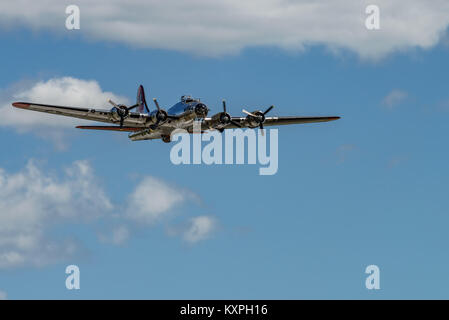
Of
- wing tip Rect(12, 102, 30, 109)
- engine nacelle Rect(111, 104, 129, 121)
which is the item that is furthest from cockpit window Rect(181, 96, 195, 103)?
wing tip Rect(12, 102, 30, 109)

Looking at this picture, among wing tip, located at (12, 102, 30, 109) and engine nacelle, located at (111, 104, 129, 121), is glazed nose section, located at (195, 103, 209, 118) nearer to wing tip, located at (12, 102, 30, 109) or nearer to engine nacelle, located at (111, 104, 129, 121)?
engine nacelle, located at (111, 104, 129, 121)

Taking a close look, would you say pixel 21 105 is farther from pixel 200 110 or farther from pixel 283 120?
pixel 283 120

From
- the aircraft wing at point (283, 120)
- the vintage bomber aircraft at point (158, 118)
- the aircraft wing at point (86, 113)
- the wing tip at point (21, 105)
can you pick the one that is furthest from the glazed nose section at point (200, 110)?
the wing tip at point (21, 105)

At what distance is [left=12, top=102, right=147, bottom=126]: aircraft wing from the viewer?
91750 mm

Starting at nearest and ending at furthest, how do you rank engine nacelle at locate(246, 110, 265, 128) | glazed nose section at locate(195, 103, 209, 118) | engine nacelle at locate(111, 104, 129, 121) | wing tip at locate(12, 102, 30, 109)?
1. wing tip at locate(12, 102, 30, 109)
2. engine nacelle at locate(111, 104, 129, 121)
3. glazed nose section at locate(195, 103, 209, 118)
4. engine nacelle at locate(246, 110, 265, 128)

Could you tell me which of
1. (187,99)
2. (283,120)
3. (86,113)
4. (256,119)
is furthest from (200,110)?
(283,120)

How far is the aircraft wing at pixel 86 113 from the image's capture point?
91750 mm

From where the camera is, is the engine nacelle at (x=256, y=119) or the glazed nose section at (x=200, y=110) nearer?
the glazed nose section at (x=200, y=110)

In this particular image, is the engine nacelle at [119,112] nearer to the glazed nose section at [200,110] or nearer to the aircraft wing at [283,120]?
the glazed nose section at [200,110]

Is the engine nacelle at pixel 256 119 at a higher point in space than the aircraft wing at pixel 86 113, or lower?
higher

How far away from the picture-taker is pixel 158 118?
95.1 m

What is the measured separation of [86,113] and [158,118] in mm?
8788
